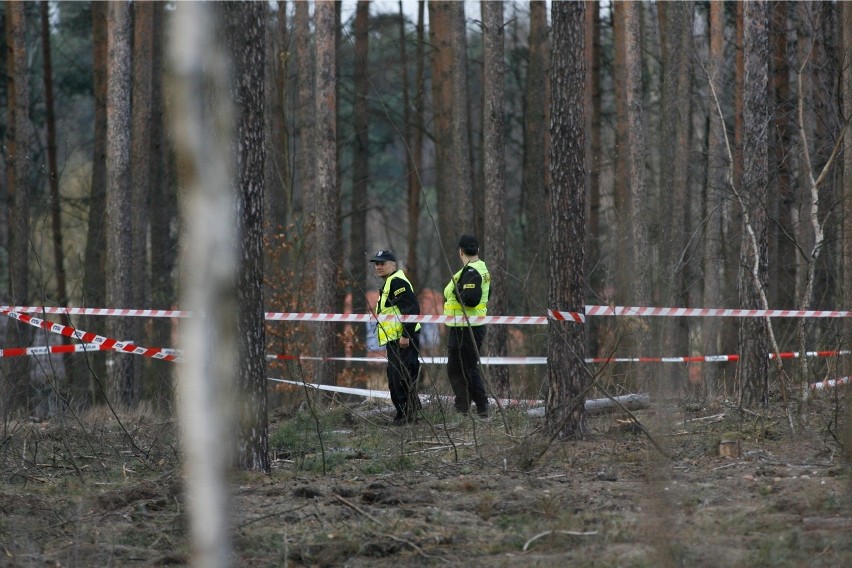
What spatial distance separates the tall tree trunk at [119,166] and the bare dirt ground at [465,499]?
285 inches

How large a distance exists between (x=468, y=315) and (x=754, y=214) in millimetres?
3134

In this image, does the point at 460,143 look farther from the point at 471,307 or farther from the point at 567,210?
the point at 567,210

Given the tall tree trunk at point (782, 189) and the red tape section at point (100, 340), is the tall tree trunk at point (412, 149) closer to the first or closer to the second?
the tall tree trunk at point (782, 189)

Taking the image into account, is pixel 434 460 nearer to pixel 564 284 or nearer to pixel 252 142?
pixel 564 284

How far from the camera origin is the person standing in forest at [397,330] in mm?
10602

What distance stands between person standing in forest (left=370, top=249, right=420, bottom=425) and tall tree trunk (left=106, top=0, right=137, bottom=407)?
674cm

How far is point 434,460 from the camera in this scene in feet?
26.7

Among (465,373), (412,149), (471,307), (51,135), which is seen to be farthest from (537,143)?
(465,373)

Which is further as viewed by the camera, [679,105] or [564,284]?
[679,105]

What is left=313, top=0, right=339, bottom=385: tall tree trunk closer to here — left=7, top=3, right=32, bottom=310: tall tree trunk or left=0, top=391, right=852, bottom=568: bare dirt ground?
left=7, top=3, right=32, bottom=310: tall tree trunk

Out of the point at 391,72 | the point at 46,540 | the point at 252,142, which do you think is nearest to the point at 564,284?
the point at 252,142

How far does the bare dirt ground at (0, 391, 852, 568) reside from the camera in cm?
536

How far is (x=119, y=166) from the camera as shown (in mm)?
16578

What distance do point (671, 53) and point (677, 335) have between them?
5399 mm
